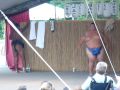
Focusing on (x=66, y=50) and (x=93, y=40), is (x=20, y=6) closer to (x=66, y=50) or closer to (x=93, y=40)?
(x=66, y=50)

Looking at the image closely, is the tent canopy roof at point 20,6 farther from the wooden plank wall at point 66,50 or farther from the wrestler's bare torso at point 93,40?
the wrestler's bare torso at point 93,40

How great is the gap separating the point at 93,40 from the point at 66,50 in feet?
6.17

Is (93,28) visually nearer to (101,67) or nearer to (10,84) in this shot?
(10,84)

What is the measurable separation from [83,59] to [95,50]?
1790mm

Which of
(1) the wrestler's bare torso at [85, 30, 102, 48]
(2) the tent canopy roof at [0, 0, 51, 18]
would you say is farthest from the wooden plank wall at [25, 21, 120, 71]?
(1) the wrestler's bare torso at [85, 30, 102, 48]

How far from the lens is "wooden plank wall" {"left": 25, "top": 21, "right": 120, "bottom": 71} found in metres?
14.9

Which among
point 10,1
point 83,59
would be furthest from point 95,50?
point 10,1

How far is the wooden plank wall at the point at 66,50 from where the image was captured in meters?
14.9

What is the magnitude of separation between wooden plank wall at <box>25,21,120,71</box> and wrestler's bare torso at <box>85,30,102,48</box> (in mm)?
Result: 1479

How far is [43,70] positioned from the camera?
15.1m

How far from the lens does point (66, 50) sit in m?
15.0

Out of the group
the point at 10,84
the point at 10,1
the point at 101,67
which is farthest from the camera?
the point at 10,1

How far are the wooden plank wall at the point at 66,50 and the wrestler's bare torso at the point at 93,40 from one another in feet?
4.85

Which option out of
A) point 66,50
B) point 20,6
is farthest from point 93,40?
point 20,6
